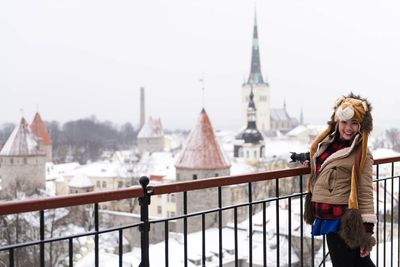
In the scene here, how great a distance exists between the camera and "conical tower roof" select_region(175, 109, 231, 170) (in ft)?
85.0

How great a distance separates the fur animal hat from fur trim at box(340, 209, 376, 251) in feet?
0.15

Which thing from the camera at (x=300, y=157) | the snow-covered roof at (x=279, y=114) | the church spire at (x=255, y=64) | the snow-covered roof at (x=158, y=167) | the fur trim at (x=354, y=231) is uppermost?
the church spire at (x=255, y=64)

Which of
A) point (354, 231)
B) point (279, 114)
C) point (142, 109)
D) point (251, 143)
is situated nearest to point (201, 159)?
point (354, 231)

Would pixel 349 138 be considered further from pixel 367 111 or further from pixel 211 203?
pixel 211 203

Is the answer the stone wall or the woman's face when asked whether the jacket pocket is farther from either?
the stone wall

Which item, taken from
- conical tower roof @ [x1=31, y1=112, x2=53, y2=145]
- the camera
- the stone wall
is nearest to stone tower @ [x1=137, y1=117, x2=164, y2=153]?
conical tower roof @ [x1=31, y1=112, x2=53, y2=145]

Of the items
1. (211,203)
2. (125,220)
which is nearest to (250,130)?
(125,220)

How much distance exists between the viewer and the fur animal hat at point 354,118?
2.65 metres

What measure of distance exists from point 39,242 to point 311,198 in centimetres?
152

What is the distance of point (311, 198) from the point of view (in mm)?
2938

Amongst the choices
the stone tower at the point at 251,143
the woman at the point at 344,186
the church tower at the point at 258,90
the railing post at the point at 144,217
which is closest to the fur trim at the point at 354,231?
the woman at the point at 344,186

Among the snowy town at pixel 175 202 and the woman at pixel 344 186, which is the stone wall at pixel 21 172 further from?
the woman at pixel 344 186

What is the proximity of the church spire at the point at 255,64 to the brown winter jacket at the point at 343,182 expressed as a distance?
311ft

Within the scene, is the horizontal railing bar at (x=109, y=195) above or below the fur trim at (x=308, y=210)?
above
